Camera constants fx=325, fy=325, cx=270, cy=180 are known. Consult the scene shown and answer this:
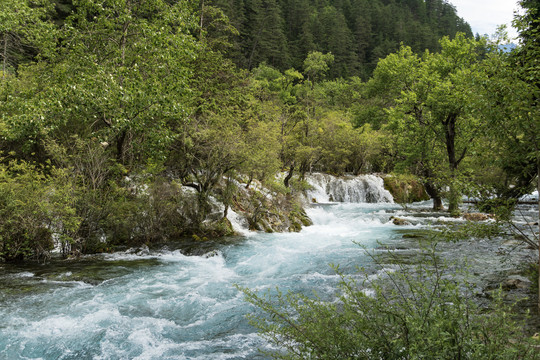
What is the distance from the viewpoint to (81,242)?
10.4 metres

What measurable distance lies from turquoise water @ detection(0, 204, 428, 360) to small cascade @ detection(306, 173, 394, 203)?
53.8 feet

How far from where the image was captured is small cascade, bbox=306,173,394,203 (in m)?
29.3

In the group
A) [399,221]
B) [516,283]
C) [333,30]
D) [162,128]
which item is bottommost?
[516,283]

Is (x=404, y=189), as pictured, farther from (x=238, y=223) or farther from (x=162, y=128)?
(x=162, y=128)

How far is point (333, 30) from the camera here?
65.4 metres

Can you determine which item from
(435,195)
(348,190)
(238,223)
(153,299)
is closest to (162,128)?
(238,223)

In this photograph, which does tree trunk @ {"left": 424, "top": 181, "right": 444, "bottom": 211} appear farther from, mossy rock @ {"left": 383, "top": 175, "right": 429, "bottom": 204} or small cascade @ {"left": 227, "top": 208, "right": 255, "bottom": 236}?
small cascade @ {"left": 227, "top": 208, "right": 255, "bottom": 236}

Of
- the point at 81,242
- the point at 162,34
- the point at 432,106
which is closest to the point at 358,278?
the point at 81,242

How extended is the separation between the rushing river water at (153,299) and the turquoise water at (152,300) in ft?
0.06

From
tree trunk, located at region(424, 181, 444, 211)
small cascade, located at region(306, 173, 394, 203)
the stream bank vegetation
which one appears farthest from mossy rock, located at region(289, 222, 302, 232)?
small cascade, located at region(306, 173, 394, 203)

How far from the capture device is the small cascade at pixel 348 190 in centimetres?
2934

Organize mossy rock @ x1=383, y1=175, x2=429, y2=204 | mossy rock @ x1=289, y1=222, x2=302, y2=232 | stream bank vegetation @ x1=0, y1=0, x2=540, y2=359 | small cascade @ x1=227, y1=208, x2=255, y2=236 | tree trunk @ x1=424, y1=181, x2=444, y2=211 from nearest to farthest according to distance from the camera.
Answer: stream bank vegetation @ x1=0, y1=0, x2=540, y2=359 → small cascade @ x1=227, y1=208, x2=255, y2=236 → mossy rock @ x1=289, y1=222, x2=302, y2=232 → tree trunk @ x1=424, y1=181, x2=444, y2=211 → mossy rock @ x1=383, y1=175, x2=429, y2=204

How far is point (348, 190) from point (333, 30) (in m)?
47.6

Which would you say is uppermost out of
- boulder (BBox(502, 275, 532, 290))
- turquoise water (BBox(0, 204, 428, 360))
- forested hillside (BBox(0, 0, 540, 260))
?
forested hillside (BBox(0, 0, 540, 260))
